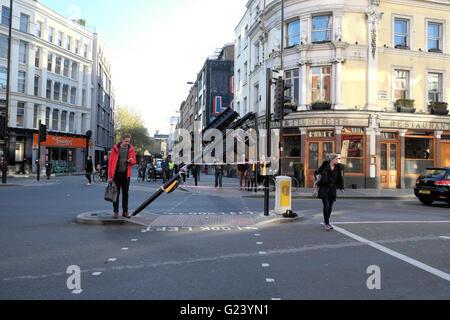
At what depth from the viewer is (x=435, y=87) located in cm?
2252

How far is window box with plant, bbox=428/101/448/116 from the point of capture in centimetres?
2188

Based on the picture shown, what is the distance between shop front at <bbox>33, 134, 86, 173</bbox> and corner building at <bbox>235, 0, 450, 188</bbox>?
2683 cm

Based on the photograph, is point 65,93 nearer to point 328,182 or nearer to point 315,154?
point 315,154

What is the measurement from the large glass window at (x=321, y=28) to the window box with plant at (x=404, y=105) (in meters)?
5.78

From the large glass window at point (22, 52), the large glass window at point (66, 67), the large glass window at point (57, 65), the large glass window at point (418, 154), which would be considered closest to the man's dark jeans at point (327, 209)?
the large glass window at point (418, 154)

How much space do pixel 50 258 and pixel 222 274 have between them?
2555 mm

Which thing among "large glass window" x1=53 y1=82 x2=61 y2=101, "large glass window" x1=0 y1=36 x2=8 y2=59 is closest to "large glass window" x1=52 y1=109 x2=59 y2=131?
"large glass window" x1=53 y1=82 x2=61 y2=101

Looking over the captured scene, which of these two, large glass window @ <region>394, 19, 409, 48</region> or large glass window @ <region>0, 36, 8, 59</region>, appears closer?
large glass window @ <region>394, 19, 409, 48</region>

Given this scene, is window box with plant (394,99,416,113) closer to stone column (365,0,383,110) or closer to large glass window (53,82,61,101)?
stone column (365,0,383,110)

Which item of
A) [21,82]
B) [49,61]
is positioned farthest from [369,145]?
[49,61]

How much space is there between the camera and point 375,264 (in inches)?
195
